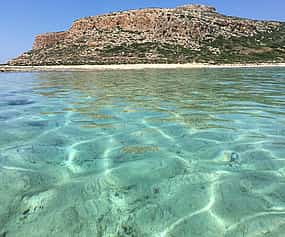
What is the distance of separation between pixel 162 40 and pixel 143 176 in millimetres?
63992

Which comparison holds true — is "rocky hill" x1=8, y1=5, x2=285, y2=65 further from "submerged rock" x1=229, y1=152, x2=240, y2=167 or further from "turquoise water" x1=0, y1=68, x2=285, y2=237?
"submerged rock" x1=229, y1=152, x2=240, y2=167

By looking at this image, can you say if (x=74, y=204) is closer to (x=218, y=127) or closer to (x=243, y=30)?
(x=218, y=127)

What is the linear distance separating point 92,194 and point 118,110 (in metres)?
4.40

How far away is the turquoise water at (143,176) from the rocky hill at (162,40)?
1743 inches

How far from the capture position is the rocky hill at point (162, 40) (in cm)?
5528

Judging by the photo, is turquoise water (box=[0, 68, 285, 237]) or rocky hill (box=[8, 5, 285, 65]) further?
rocky hill (box=[8, 5, 285, 65])

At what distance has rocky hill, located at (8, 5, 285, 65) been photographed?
55281 mm

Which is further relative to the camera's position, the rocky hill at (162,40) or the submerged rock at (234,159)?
the rocky hill at (162,40)

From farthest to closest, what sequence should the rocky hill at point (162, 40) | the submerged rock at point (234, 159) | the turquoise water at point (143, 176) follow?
1. the rocky hill at point (162, 40)
2. the submerged rock at point (234, 159)
3. the turquoise water at point (143, 176)

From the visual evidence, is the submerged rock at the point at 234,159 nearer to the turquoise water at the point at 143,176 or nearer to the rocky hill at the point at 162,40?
the turquoise water at the point at 143,176

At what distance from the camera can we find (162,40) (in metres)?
64.7

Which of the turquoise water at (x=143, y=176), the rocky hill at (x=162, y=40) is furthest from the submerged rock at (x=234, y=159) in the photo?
the rocky hill at (x=162, y=40)

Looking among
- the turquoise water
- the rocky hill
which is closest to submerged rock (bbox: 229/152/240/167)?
the turquoise water

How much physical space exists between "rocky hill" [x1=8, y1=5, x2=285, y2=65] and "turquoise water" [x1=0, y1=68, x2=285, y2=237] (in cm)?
4427
